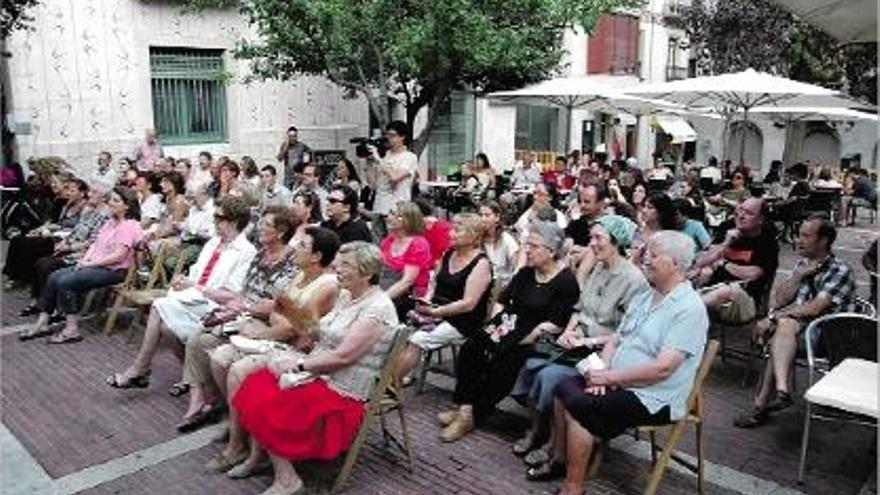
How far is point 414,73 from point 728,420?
7.43 metres

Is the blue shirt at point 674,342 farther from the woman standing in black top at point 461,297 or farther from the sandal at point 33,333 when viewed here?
the sandal at point 33,333

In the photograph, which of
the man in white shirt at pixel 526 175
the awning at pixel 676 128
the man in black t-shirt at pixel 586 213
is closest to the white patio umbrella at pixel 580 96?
the man in white shirt at pixel 526 175

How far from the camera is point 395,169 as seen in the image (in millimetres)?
8602

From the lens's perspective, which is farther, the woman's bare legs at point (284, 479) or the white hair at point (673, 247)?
the woman's bare legs at point (284, 479)

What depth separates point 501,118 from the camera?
22344mm

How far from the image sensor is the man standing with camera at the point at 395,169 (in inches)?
340

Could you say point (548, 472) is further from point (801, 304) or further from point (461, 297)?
point (801, 304)

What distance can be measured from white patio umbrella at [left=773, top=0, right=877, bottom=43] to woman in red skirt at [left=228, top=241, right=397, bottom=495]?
272 centimetres

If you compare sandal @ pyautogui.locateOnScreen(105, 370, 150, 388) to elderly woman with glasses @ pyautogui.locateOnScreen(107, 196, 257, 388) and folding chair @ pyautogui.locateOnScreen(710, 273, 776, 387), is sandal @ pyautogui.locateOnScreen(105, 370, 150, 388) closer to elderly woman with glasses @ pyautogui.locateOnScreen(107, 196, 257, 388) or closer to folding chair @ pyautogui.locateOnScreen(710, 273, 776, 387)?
elderly woman with glasses @ pyautogui.locateOnScreen(107, 196, 257, 388)

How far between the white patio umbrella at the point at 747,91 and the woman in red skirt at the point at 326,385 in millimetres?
7412

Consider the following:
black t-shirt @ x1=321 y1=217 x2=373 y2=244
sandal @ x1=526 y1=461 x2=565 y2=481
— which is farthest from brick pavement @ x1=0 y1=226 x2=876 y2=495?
black t-shirt @ x1=321 y1=217 x2=373 y2=244

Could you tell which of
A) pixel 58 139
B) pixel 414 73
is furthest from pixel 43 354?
pixel 58 139

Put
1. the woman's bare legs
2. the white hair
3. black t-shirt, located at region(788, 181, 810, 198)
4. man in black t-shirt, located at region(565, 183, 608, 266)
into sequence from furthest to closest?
1. black t-shirt, located at region(788, 181, 810, 198)
2. man in black t-shirt, located at region(565, 183, 608, 266)
3. the woman's bare legs
4. the white hair

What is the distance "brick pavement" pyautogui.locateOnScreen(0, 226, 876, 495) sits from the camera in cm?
434
